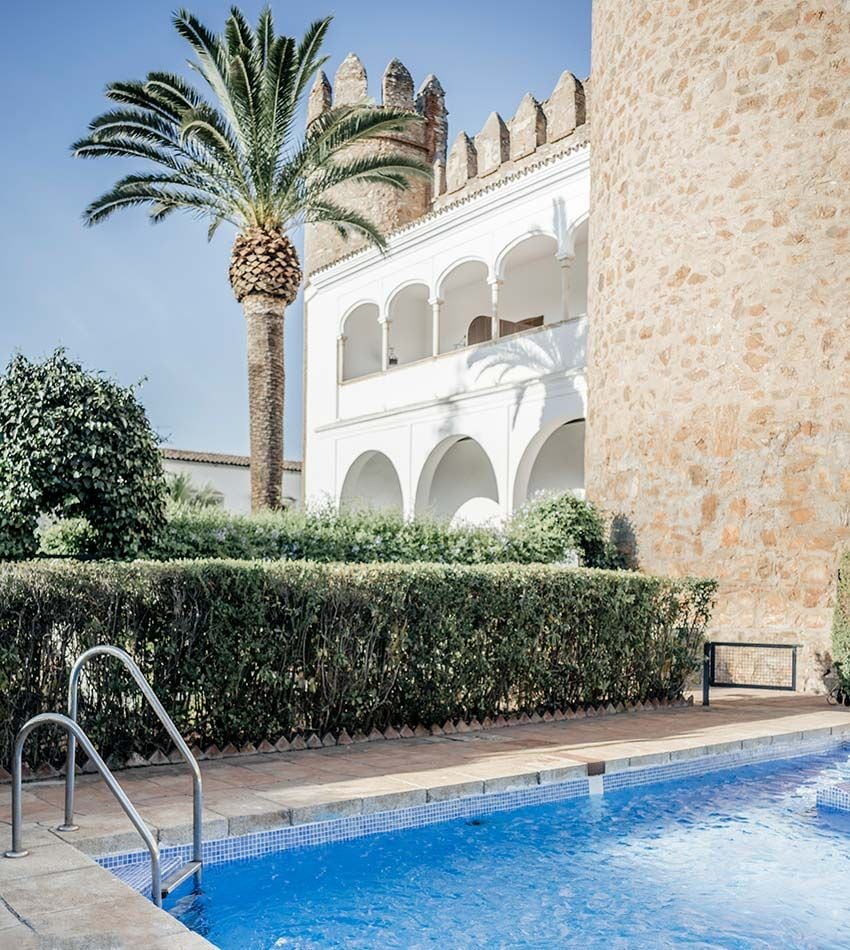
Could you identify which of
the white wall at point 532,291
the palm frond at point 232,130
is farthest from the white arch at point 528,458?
the palm frond at point 232,130

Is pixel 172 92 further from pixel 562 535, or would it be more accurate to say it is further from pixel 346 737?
pixel 346 737

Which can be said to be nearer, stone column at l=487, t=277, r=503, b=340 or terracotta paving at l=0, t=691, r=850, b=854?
terracotta paving at l=0, t=691, r=850, b=854

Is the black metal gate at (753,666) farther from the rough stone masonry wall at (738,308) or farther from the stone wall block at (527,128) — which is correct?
the stone wall block at (527,128)

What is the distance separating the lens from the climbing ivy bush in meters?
8.13

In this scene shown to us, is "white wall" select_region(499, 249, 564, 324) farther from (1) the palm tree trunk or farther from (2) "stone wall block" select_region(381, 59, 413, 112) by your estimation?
(1) the palm tree trunk

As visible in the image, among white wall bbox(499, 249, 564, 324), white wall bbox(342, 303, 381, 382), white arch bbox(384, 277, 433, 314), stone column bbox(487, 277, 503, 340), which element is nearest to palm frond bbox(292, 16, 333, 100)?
stone column bbox(487, 277, 503, 340)

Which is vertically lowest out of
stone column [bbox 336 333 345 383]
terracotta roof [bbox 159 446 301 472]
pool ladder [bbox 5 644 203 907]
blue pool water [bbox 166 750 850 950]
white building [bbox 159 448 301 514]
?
blue pool water [bbox 166 750 850 950]

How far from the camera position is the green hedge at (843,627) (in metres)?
9.27

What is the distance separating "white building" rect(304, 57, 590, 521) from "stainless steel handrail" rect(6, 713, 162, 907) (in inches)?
521

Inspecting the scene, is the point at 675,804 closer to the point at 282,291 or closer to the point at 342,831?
the point at 342,831

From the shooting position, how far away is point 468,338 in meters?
22.8

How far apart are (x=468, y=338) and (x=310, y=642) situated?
16.7 meters

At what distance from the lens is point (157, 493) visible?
29.2 feet

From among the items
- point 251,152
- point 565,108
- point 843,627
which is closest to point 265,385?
point 251,152
